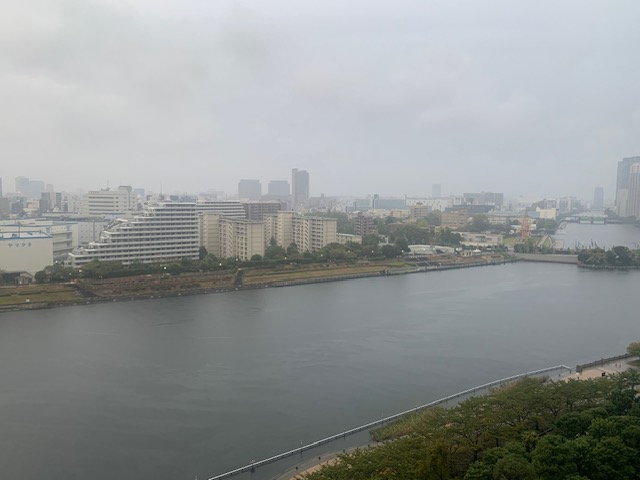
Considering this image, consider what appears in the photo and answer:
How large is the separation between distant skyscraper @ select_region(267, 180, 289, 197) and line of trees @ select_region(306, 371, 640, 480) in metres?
45.8

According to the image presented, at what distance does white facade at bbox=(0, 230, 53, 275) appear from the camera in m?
9.45

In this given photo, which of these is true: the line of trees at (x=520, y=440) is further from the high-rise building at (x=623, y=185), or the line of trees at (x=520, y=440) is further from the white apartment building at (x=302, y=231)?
the high-rise building at (x=623, y=185)

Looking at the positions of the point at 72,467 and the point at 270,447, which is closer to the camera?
the point at 72,467

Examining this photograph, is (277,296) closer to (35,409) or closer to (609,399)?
(35,409)

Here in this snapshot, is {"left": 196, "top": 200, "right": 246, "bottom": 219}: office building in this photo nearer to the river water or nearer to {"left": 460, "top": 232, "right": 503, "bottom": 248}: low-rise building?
{"left": 460, "top": 232, "right": 503, "bottom": 248}: low-rise building

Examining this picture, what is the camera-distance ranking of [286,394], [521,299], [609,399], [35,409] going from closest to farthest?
[609,399] → [35,409] → [286,394] → [521,299]

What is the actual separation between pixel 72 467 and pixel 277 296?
580 centimetres

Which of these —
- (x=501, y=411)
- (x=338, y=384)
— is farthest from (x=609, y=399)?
(x=338, y=384)

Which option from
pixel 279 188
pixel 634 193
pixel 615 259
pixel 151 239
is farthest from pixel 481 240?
pixel 279 188

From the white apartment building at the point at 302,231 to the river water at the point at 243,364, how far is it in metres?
4.33

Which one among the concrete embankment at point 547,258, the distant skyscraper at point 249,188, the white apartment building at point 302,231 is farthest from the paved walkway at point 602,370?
the distant skyscraper at point 249,188

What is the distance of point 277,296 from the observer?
9.24 meters

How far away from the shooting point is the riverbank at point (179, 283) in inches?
327

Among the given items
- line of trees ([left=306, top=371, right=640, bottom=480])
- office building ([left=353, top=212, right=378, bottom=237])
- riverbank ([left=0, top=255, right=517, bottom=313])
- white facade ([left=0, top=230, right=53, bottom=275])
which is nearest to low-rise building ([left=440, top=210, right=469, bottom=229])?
office building ([left=353, top=212, right=378, bottom=237])
